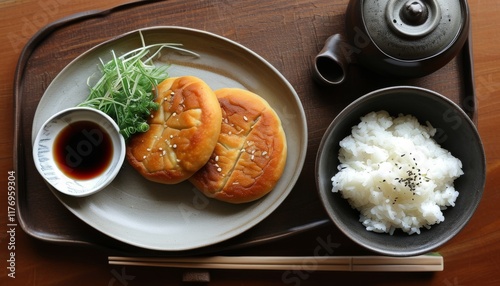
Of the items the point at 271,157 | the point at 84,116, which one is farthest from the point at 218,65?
the point at 84,116

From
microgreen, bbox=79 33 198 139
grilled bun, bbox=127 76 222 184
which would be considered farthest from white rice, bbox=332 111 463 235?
microgreen, bbox=79 33 198 139

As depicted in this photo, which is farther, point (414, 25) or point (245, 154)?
point (245, 154)

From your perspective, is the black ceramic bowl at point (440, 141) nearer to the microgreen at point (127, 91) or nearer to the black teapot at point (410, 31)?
the black teapot at point (410, 31)

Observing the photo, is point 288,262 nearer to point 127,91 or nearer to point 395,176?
point 395,176

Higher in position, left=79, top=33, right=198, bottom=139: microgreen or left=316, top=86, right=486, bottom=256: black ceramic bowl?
left=79, top=33, right=198, bottom=139: microgreen

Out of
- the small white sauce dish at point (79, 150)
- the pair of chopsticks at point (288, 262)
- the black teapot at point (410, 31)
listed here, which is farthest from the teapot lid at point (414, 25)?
the small white sauce dish at point (79, 150)

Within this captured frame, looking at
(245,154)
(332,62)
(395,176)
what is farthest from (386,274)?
(332,62)

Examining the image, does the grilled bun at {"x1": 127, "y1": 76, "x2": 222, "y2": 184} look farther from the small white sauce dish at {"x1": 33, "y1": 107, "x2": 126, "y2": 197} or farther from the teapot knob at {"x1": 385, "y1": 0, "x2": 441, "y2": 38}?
the teapot knob at {"x1": 385, "y1": 0, "x2": 441, "y2": 38}
